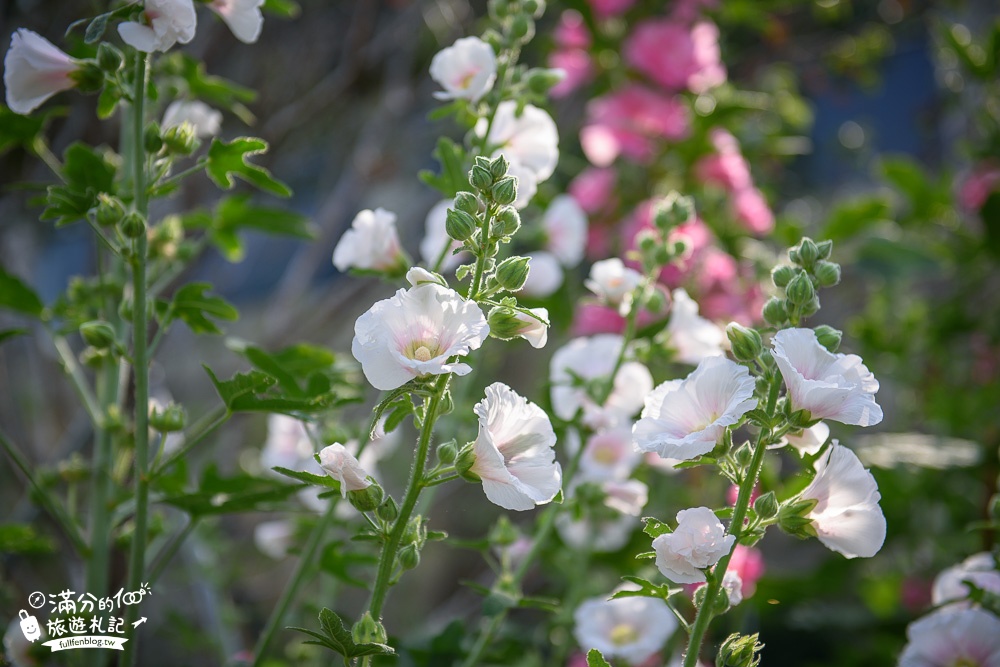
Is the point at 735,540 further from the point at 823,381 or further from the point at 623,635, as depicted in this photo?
the point at 623,635

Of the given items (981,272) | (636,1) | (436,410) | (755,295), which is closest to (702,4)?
(636,1)

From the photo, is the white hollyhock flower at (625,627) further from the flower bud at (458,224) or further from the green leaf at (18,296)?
the green leaf at (18,296)

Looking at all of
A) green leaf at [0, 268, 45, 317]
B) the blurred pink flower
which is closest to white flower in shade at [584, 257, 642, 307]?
green leaf at [0, 268, 45, 317]

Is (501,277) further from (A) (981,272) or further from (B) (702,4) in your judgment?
(A) (981,272)

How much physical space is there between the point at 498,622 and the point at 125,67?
0.58 m

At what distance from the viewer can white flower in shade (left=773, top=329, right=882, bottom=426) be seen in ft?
1.63

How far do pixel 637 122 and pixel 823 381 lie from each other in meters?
1.08

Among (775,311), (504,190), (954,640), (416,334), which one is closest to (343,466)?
(416,334)

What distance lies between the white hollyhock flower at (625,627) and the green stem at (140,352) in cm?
42

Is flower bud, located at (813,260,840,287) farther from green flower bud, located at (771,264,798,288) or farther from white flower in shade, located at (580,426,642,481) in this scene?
white flower in shade, located at (580,426,642,481)

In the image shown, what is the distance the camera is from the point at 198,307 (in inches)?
26.9

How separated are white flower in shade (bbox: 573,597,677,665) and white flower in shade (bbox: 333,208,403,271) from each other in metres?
0.40

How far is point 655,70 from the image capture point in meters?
1.50

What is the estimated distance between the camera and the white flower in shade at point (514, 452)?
49cm
